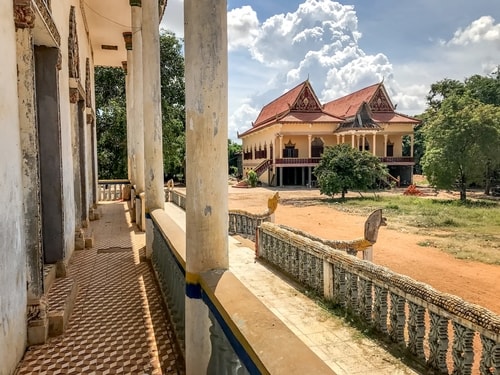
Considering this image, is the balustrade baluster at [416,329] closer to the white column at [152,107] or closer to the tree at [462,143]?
the white column at [152,107]

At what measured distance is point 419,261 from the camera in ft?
32.8

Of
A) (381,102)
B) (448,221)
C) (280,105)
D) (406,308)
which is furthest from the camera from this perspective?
(280,105)

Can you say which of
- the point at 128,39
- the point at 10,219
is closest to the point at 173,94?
the point at 128,39

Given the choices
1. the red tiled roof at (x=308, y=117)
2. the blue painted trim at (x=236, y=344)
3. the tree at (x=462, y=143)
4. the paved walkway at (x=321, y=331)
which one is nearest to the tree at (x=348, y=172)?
the tree at (x=462, y=143)

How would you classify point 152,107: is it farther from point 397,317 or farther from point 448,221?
point 448,221

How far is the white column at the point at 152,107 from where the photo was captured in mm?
5941

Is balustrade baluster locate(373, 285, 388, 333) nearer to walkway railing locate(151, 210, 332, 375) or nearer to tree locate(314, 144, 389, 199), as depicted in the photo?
walkway railing locate(151, 210, 332, 375)

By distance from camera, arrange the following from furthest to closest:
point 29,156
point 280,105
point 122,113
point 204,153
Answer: point 280,105
point 122,113
point 29,156
point 204,153

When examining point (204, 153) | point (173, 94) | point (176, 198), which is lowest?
point (176, 198)

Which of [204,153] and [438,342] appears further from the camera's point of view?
[438,342]

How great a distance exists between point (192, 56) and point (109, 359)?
244 centimetres

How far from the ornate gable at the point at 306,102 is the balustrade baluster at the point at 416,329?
1153 inches

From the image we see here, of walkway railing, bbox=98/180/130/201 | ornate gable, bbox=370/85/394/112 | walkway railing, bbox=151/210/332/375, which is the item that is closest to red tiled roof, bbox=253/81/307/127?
ornate gable, bbox=370/85/394/112

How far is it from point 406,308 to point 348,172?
19139mm
